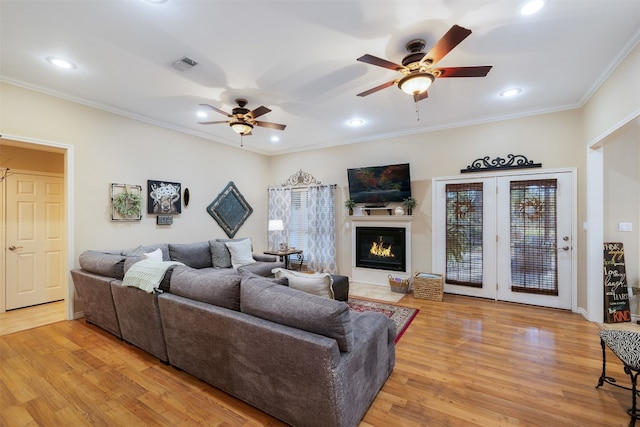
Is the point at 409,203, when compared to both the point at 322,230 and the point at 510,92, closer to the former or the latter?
the point at 322,230

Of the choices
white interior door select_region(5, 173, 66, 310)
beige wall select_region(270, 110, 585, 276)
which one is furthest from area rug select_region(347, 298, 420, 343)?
white interior door select_region(5, 173, 66, 310)

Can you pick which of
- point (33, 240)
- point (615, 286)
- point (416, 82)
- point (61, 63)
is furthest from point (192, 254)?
point (615, 286)

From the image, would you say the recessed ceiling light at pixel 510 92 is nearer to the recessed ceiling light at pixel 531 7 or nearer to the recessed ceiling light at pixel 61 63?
the recessed ceiling light at pixel 531 7

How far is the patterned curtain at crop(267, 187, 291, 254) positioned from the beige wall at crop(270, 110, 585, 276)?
14.5 inches

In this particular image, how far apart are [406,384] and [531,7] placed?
10.3ft

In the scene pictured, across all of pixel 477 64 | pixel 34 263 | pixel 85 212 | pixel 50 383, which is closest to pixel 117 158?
pixel 85 212

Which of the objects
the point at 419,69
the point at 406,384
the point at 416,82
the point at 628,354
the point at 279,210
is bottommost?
the point at 406,384

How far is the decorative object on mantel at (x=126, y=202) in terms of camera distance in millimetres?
4102

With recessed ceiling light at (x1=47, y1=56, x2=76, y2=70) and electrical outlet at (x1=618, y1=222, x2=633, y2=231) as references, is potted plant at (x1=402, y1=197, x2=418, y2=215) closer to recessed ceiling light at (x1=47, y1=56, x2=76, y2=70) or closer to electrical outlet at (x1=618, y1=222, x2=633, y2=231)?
electrical outlet at (x1=618, y1=222, x2=633, y2=231)

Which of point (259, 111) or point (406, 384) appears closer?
point (406, 384)

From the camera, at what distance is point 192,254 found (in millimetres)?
4730

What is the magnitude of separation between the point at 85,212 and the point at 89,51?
84.9 inches

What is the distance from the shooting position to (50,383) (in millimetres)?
2322

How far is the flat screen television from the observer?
509 cm
